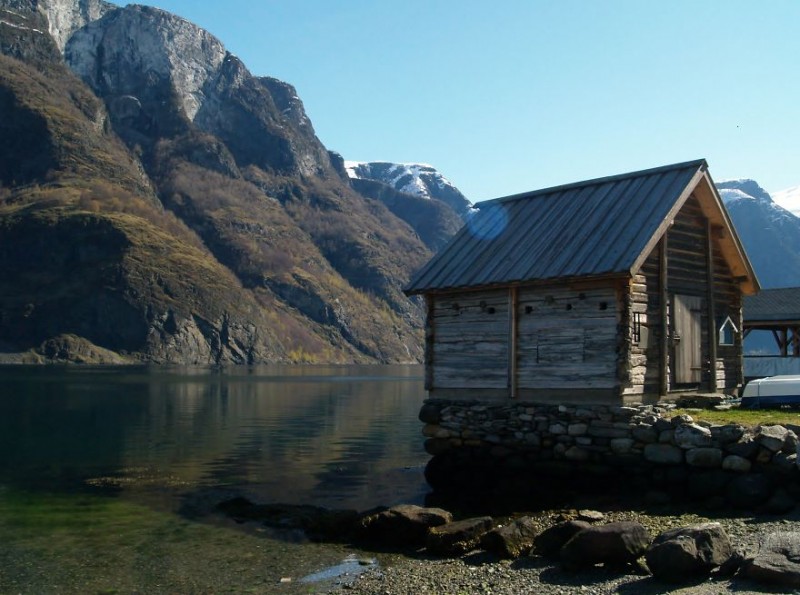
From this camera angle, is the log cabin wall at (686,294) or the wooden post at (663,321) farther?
the wooden post at (663,321)

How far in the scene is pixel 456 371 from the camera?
27.7 metres

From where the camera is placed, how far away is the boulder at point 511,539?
17.0 metres

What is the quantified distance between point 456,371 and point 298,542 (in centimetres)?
974

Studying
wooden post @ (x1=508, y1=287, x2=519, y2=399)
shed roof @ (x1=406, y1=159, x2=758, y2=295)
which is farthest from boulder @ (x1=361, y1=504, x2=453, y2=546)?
shed roof @ (x1=406, y1=159, x2=758, y2=295)

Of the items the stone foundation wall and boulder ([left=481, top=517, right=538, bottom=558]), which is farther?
the stone foundation wall

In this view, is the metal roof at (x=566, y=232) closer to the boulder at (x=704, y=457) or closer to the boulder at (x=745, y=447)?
the boulder at (x=704, y=457)

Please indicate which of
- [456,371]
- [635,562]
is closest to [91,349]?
[456,371]

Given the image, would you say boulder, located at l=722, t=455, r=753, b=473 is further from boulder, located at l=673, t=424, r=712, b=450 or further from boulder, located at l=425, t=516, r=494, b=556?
boulder, located at l=425, t=516, r=494, b=556

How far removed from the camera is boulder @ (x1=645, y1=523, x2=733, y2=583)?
1397 centimetres

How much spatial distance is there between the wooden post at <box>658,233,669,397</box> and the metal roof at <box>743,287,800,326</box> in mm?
18781

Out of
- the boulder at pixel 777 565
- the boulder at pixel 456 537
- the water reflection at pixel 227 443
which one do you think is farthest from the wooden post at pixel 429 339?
the boulder at pixel 777 565

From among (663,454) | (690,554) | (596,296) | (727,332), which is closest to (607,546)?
(690,554)

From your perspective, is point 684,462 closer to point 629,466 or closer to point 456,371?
point 629,466

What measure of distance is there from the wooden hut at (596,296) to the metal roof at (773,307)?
1329 centimetres
